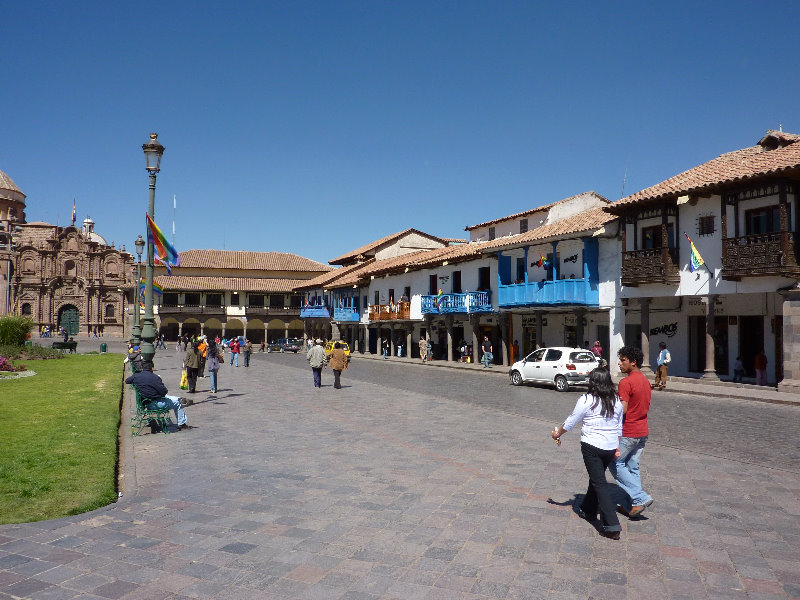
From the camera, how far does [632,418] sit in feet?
20.2

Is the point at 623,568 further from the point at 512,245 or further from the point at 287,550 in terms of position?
the point at 512,245

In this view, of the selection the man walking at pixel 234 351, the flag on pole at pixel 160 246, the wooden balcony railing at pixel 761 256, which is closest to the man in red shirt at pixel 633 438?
the flag on pole at pixel 160 246

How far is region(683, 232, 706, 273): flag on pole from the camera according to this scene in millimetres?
21844

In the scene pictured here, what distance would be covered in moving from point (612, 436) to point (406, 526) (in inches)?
81.7

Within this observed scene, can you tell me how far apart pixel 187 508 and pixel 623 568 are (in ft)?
13.8

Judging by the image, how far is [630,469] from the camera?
6.27m

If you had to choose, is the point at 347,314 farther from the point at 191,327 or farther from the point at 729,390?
the point at 729,390

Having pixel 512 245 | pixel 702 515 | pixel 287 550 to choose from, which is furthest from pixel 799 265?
pixel 287 550

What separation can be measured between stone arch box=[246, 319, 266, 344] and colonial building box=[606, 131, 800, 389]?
49.9 metres

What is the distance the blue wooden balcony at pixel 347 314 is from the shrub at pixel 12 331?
941 inches

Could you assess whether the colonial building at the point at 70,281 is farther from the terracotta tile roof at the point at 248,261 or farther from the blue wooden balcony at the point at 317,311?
the blue wooden balcony at the point at 317,311

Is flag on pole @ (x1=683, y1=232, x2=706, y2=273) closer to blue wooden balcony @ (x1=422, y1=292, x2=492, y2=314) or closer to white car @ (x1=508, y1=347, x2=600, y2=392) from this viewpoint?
→ white car @ (x1=508, y1=347, x2=600, y2=392)

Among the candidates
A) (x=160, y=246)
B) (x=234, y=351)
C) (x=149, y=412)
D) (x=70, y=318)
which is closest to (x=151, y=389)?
(x=149, y=412)

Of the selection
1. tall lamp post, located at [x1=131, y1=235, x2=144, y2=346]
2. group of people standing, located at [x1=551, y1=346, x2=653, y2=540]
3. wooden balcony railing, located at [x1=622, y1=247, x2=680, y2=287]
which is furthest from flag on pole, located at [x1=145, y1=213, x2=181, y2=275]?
wooden balcony railing, located at [x1=622, y1=247, x2=680, y2=287]
